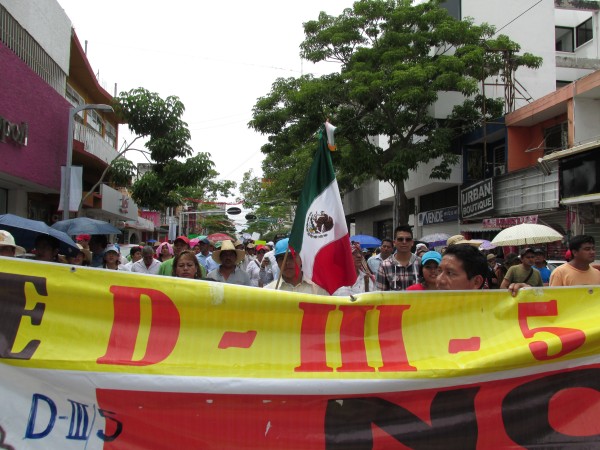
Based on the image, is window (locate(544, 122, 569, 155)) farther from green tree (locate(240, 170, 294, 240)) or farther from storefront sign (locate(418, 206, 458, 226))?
green tree (locate(240, 170, 294, 240))

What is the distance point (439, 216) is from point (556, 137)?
6247 millimetres

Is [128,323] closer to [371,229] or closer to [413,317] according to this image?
[413,317]

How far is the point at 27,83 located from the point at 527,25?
1811 cm

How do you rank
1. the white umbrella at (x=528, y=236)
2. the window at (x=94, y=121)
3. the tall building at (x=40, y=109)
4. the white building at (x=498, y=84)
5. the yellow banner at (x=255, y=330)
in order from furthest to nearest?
1. the window at (x=94, y=121)
2. the white building at (x=498, y=84)
3. the tall building at (x=40, y=109)
4. the white umbrella at (x=528, y=236)
5. the yellow banner at (x=255, y=330)

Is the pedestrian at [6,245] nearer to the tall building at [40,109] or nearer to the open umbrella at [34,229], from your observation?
the open umbrella at [34,229]

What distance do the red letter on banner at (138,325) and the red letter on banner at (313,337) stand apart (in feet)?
2.18

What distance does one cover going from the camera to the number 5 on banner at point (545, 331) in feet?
9.62

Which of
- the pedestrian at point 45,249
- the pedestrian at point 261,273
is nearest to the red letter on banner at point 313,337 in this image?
the pedestrian at point 45,249

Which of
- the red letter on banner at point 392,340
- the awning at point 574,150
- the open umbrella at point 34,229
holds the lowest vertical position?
the red letter on banner at point 392,340

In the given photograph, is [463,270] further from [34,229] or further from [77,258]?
[77,258]

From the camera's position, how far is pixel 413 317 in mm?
3033

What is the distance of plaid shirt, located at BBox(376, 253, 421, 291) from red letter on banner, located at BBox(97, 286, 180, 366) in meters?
3.25

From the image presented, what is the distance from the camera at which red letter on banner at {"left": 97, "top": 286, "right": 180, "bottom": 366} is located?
2734mm

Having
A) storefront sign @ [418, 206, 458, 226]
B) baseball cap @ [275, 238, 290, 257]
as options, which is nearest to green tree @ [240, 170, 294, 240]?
storefront sign @ [418, 206, 458, 226]
